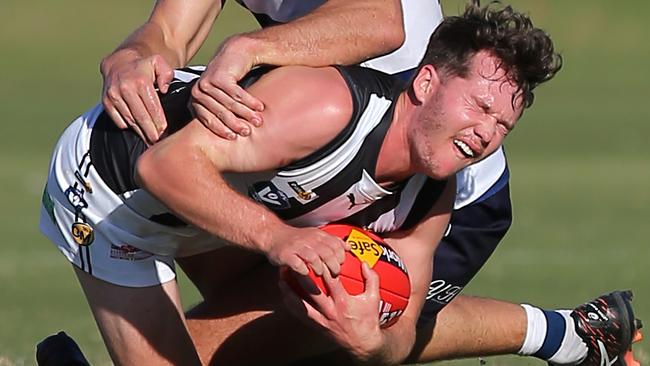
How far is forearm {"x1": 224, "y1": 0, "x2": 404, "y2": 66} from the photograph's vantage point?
5211 millimetres

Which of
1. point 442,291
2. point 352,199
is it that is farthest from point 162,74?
point 442,291

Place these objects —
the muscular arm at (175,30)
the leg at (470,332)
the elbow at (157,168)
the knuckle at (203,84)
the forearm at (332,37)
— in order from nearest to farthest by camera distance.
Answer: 1. the elbow at (157,168)
2. the knuckle at (203,84)
3. the forearm at (332,37)
4. the muscular arm at (175,30)
5. the leg at (470,332)

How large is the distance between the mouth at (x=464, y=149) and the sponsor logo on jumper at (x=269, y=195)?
0.65 metres

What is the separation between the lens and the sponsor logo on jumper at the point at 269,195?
532 cm

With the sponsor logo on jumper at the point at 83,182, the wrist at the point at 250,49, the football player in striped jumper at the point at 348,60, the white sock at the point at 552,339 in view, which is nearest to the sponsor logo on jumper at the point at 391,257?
the football player in striped jumper at the point at 348,60

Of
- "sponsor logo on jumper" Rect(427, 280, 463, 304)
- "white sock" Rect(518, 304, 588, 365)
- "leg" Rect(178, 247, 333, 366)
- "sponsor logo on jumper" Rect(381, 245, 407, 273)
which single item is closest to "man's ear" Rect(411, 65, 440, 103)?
"sponsor logo on jumper" Rect(381, 245, 407, 273)

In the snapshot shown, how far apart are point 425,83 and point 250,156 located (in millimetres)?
725

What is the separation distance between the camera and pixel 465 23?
211 inches

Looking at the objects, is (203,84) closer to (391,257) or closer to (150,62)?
(150,62)

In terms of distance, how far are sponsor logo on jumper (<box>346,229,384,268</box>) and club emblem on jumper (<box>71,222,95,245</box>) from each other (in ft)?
3.51

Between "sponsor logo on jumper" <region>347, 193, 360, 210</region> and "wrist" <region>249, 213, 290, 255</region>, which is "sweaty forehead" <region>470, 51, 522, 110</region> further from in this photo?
"wrist" <region>249, 213, 290, 255</region>

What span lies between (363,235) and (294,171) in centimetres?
41

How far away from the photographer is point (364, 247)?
5.32 metres

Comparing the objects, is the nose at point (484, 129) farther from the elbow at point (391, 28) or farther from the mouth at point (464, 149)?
the elbow at point (391, 28)
